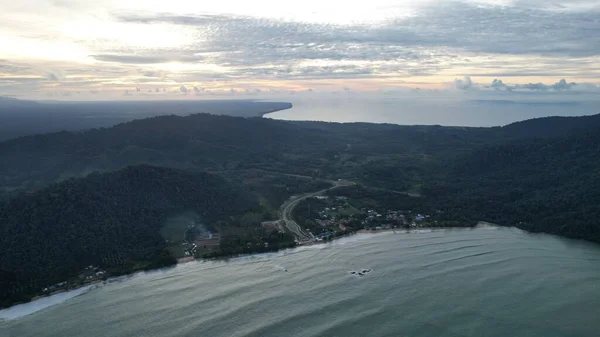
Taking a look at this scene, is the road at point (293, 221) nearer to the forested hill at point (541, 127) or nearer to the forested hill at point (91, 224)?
the forested hill at point (91, 224)

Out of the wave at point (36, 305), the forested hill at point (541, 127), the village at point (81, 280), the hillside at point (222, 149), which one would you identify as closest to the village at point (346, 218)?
the hillside at point (222, 149)

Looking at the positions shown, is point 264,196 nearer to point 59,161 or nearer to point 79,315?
point 79,315

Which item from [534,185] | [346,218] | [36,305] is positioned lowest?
[36,305]

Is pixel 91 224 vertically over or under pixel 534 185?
over

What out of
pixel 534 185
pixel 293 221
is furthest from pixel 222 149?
pixel 534 185

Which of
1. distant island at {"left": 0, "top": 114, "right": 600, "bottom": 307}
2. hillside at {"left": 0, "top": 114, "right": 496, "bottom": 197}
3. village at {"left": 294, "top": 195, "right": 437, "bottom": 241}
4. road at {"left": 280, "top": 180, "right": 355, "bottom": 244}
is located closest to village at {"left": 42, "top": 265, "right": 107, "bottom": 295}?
distant island at {"left": 0, "top": 114, "right": 600, "bottom": 307}

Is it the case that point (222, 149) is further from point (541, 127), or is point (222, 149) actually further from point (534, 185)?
point (541, 127)
